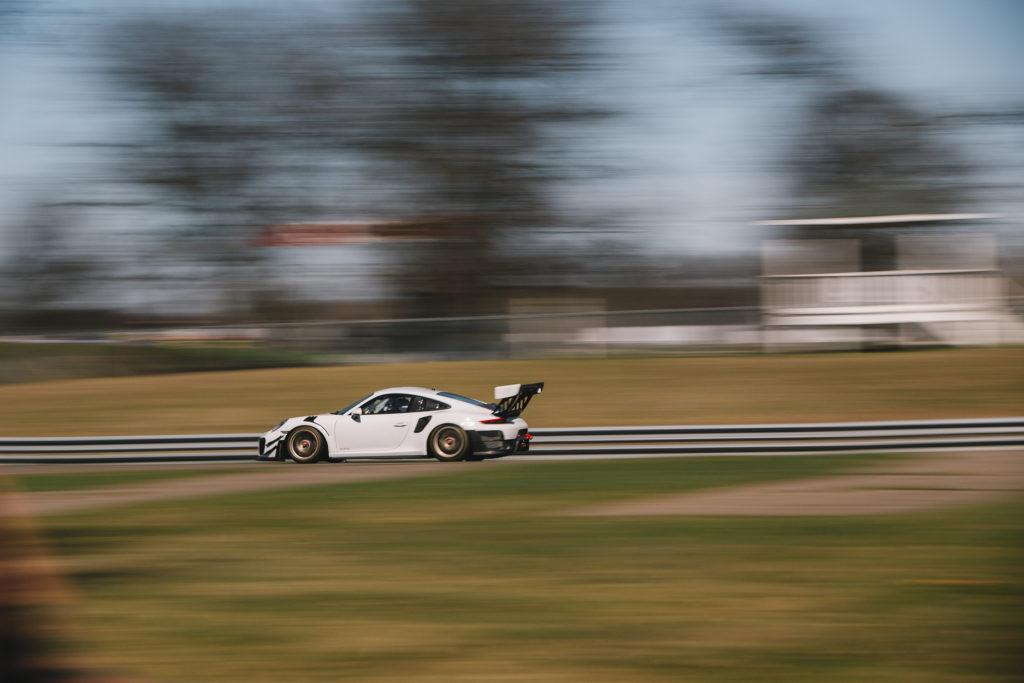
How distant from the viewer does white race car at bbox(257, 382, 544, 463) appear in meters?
12.8

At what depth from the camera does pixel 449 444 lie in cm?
1285

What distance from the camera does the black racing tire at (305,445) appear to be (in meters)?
13.2

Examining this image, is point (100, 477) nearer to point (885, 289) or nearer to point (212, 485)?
point (212, 485)

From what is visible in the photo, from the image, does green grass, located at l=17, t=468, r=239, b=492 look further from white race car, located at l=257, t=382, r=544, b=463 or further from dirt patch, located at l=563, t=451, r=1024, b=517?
dirt patch, located at l=563, t=451, r=1024, b=517

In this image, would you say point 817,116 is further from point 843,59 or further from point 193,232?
point 193,232

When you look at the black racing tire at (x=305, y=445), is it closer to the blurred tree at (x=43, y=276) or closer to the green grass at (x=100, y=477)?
the green grass at (x=100, y=477)

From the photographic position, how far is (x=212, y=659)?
4.96m

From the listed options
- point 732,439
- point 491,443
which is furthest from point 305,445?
point 732,439

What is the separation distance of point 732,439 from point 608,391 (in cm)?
613

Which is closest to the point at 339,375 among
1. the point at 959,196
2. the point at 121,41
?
the point at 121,41

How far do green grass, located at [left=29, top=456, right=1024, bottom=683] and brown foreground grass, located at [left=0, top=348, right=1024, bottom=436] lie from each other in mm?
8550

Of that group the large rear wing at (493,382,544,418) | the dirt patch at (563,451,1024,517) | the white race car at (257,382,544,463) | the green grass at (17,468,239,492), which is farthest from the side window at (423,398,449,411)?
the dirt patch at (563,451,1024,517)

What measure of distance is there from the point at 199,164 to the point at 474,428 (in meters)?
22.1

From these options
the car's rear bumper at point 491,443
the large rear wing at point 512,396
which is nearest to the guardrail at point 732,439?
the large rear wing at point 512,396
